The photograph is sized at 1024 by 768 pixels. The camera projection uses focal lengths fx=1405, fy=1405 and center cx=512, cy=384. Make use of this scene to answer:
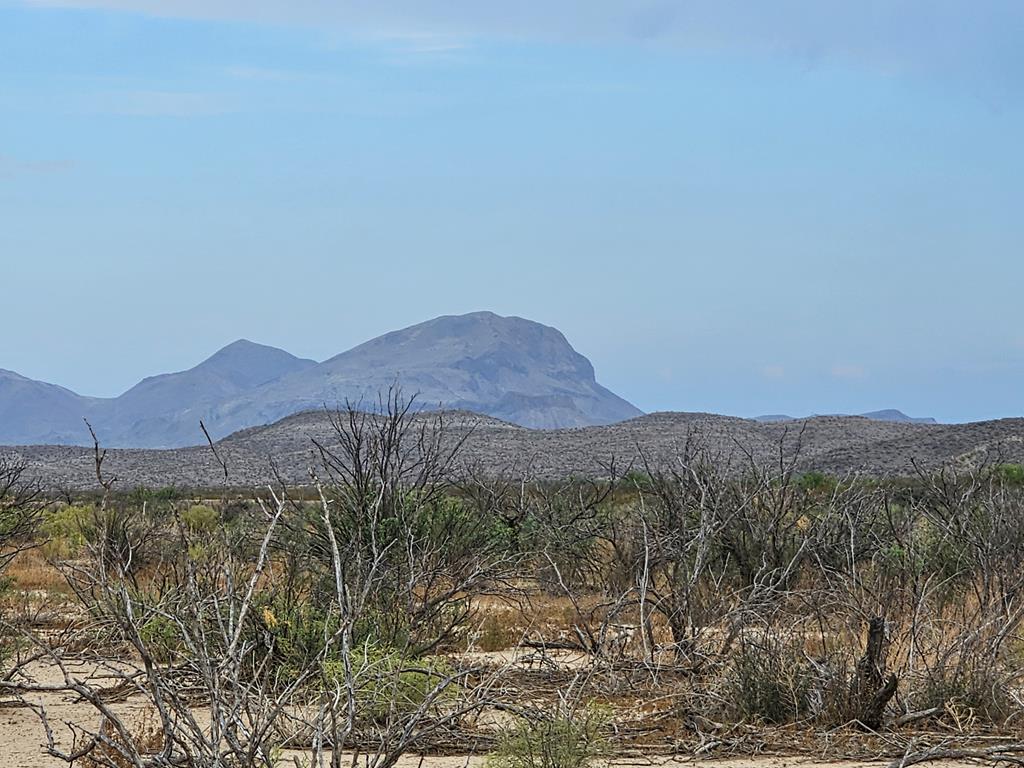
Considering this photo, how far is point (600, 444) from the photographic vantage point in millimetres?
73875

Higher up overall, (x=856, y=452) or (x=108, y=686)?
(x=856, y=452)

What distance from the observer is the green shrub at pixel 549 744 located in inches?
309

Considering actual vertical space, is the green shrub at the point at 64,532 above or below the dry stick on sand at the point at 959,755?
above

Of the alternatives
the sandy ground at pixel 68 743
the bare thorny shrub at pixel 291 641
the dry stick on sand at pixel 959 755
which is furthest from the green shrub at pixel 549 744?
the dry stick on sand at pixel 959 755

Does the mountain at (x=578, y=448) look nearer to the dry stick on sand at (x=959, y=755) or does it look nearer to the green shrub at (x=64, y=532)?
the green shrub at (x=64, y=532)

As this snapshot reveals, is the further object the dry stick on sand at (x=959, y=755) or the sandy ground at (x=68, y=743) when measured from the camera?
the sandy ground at (x=68, y=743)

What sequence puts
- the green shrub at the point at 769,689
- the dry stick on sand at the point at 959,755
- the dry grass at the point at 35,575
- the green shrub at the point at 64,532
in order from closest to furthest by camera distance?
the dry stick on sand at the point at 959,755, the green shrub at the point at 769,689, the dry grass at the point at 35,575, the green shrub at the point at 64,532

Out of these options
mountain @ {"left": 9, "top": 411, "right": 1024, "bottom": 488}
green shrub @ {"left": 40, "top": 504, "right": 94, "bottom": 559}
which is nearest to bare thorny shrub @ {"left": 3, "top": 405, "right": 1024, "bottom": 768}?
green shrub @ {"left": 40, "top": 504, "right": 94, "bottom": 559}

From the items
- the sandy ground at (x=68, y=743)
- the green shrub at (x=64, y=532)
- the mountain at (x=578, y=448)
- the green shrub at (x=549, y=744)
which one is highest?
the mountain at (x=578, y=448)

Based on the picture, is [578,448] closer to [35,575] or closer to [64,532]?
[64,532]

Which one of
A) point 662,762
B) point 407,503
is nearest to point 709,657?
point 662,762

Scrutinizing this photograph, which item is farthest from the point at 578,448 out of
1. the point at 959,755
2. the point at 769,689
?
the point at 959,755

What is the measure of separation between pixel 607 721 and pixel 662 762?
427mm

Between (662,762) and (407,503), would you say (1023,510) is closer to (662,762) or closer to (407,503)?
(407,503)
